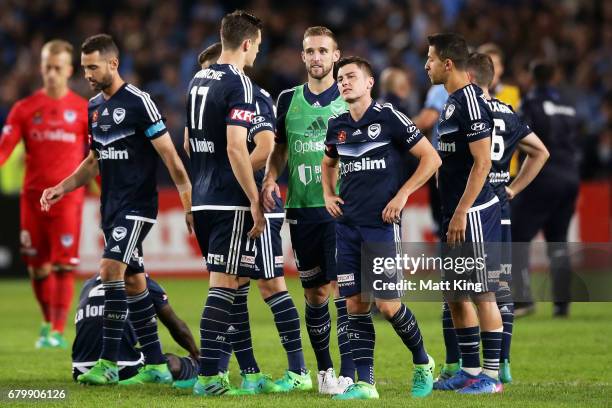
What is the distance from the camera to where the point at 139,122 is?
340 inches

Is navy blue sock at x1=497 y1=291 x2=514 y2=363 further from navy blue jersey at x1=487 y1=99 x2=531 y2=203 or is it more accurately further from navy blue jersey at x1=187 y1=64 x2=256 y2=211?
navy blue jersey at x1=187 y1=64 x2=256 y2=211

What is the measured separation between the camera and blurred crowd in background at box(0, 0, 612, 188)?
779 inches

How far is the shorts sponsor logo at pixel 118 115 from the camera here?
340 inches

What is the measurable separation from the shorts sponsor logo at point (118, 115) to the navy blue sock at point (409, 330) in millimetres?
2509

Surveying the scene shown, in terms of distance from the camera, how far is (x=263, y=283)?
8352 millimetres

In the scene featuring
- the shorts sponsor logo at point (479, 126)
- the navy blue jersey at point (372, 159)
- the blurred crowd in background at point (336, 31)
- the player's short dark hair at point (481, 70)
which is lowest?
the navy blue jersey at point (372, 159)

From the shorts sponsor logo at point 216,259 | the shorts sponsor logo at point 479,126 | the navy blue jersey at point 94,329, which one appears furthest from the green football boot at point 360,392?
the navy blue jersey at point 94,329

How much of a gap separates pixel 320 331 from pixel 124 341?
1548 millimetres

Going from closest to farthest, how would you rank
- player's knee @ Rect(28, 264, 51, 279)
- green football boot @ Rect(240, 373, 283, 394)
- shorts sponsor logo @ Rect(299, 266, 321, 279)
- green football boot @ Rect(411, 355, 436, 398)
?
green football boot @ Rect(411, 355, 436, 398)
green football boot @ Rect(240, 373, 283, 394)
shorts sponsor logo @ Rect(299, 266, 321, 279)
player's knee @ Rect(28, 264, 51, 279)

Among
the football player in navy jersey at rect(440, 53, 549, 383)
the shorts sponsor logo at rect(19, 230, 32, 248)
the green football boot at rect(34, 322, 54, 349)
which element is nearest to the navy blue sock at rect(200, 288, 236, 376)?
the football player in navy jersey at rect(440, 53, 549, 383)

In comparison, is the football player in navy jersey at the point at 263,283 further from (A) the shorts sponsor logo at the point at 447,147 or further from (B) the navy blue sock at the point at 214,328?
(A) the shorts sponsor logo at the point at 447,147

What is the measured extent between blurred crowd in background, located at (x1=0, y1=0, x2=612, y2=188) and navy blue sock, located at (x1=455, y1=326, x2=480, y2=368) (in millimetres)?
11064

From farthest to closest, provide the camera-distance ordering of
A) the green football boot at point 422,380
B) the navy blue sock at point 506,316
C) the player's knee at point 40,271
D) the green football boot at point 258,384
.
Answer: the player's knee at point 40,271
the navy blue sock at point 506,316
the green football boot at point 258,384
the green football boot at point 422,380

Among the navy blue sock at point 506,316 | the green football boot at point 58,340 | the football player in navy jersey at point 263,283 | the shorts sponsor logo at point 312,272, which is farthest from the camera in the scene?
the green football boot at point 58,340
